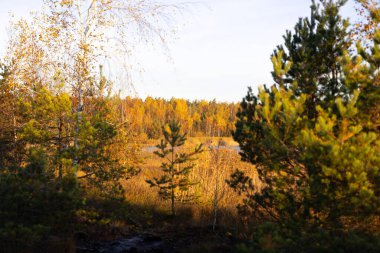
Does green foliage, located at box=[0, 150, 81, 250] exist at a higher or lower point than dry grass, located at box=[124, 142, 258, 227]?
higher

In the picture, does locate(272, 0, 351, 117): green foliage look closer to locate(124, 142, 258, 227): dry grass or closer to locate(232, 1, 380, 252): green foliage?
locate(232, 1, 380, 252): green foliage

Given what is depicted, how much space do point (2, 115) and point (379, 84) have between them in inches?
457

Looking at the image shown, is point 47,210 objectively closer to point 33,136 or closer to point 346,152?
point 33,136

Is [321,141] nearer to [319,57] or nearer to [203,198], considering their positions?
[319,57]

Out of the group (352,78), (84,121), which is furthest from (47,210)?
(352,78)

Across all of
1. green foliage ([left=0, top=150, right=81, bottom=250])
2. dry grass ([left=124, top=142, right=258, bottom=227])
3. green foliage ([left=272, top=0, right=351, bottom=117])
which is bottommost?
dry grass ([left=124, top=142, right=258, bottom=227])

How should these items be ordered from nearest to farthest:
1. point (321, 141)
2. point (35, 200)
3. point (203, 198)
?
point (321, 141) < point (35, 200) < point (203, 198)

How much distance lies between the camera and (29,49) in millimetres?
16203

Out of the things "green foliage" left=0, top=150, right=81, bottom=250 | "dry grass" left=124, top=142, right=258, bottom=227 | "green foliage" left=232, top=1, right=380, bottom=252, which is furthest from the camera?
"dry grass" left=124, top=142, right=258, bottom=227

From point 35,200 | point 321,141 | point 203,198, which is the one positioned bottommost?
point 203,198

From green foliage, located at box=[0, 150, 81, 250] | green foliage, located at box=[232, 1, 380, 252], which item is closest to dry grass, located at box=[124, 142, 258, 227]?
green foliage, located at box=[232, 1, 380, 252]

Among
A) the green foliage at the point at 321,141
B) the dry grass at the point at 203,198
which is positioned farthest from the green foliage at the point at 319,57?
the dry grass at the point at 203,198

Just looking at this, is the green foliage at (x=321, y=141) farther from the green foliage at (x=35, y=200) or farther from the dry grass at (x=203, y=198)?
the dry grass at (x=203, y=198)

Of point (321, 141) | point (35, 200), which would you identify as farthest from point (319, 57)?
point (35, 200)
